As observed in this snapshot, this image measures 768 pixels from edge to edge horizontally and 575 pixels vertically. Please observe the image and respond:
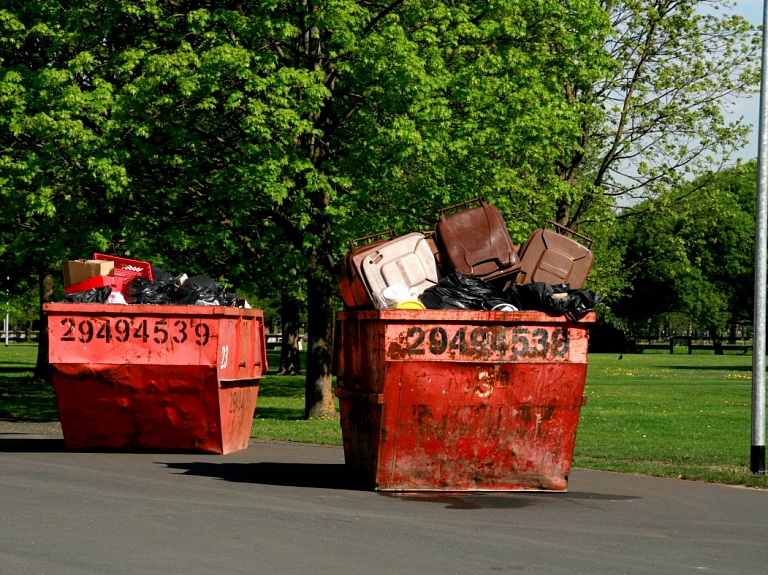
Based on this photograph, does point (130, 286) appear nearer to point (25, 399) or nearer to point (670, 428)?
point (670, 428)

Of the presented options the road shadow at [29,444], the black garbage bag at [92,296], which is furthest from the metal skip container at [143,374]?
the road shadow at [29,444]

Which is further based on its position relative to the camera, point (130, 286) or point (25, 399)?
point (25, 399)

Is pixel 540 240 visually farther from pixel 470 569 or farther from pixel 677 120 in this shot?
pixel 677 120

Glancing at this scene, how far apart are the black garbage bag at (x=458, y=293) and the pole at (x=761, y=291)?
9.80 feet

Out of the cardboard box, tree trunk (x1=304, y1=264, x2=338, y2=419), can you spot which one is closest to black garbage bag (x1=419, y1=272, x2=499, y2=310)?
the cardboard box

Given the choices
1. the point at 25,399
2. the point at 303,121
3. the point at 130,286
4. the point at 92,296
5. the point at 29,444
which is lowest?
the point at 25,399

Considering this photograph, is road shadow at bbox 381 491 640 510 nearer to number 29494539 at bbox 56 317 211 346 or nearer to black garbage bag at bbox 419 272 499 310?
black garbage bag at bbox 419 272 499 310

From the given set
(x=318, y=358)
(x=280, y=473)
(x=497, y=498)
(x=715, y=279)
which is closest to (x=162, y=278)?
(x=280, y=473)

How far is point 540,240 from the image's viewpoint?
1093 cm

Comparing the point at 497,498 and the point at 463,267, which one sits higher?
the point at 463,267

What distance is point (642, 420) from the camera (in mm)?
19703

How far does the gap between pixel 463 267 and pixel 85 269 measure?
4972 millimetres

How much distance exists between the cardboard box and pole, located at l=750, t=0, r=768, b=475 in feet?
22.2

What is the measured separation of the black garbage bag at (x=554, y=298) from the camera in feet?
32.7
